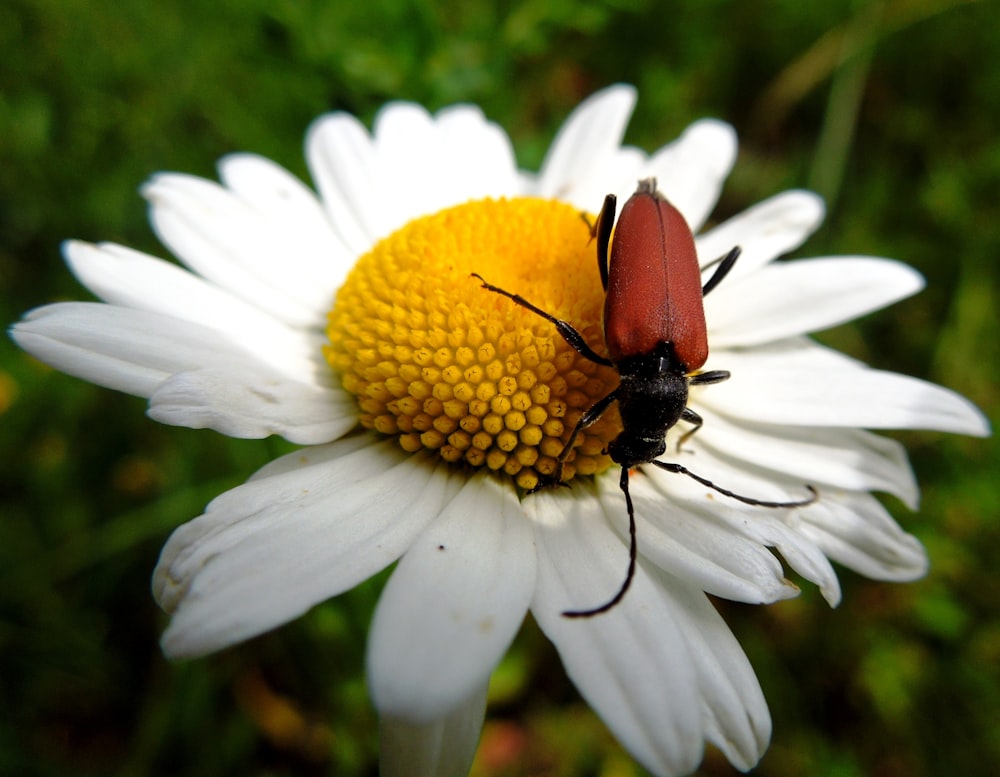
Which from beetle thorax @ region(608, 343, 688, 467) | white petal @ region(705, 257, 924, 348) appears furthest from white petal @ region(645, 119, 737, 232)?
beetle thorax @ region(608, 343, 688, 467)

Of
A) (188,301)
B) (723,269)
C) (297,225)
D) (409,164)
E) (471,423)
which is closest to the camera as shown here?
(471,423)

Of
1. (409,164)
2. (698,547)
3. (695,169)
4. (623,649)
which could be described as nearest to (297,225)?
(409,164)

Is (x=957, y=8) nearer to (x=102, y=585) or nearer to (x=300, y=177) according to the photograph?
(x=300, y=177)

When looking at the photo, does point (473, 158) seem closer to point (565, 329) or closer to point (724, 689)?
point (565, 329)

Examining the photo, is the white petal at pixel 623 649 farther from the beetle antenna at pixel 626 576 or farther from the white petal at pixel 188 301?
the white petal at pixel 188 301

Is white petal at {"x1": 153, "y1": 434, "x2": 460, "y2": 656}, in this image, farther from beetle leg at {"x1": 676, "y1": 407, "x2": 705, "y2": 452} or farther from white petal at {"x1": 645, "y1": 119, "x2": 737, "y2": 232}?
white petal at {"x1": 645, "y1": 119, "x2": 737, "y2": 232}

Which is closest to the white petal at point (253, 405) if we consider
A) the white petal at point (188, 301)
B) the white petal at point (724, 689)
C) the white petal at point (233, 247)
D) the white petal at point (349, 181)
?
the white petal at point (188, 301)

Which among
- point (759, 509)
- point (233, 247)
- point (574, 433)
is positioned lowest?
point (759, 509)
